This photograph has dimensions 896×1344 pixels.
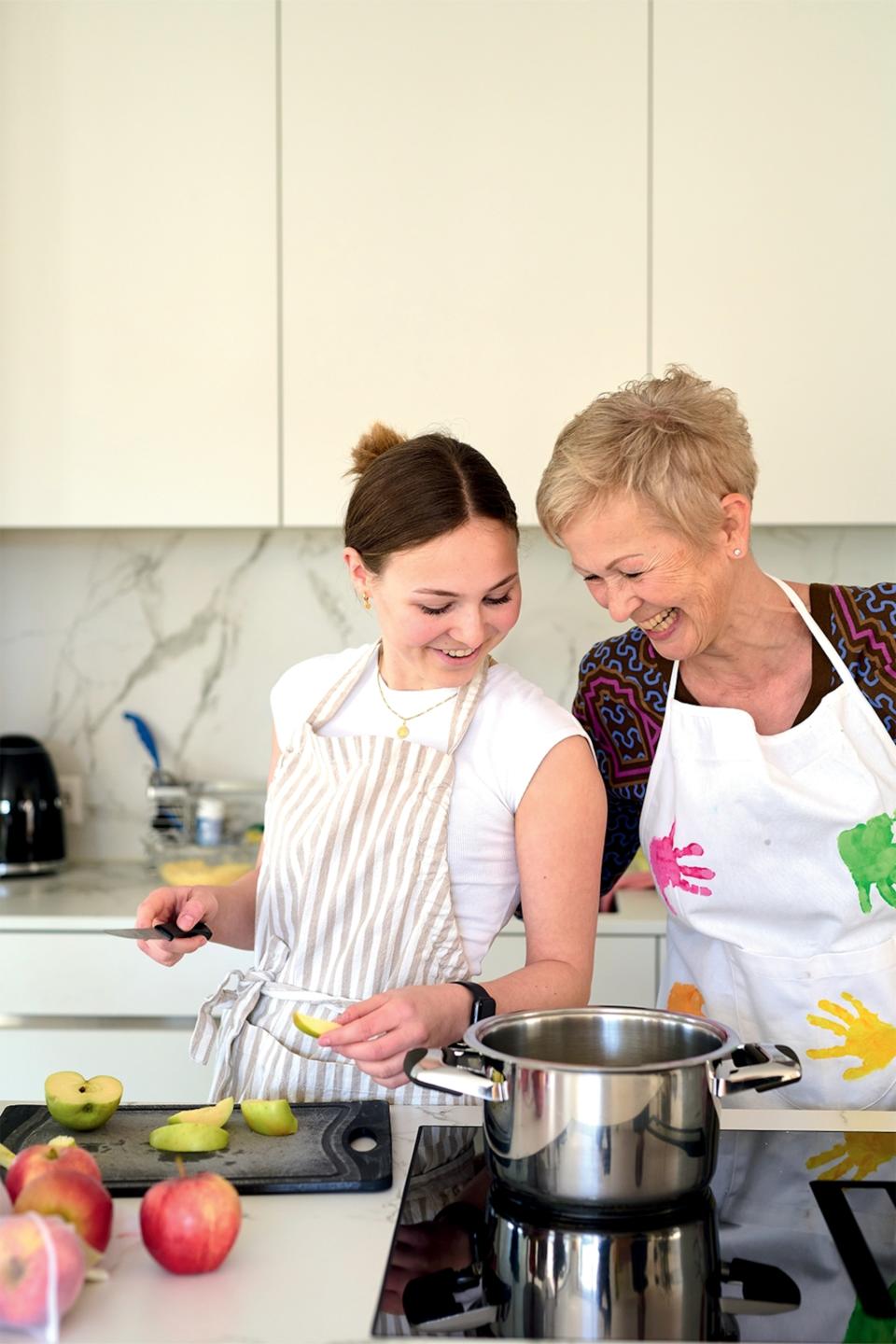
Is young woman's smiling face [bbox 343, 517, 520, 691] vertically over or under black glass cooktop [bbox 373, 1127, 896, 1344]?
over

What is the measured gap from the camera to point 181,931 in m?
1.38

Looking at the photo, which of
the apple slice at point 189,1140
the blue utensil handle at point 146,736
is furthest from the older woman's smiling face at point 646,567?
the blue utensil handle at point 146,736

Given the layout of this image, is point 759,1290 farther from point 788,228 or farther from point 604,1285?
point 788,228

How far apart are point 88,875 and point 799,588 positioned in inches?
67.9

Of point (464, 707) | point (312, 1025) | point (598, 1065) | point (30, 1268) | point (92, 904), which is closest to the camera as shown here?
point (30, 1268)

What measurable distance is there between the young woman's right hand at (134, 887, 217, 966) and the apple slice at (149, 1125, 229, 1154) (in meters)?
0.21

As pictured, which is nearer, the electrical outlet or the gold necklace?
the gold necklace

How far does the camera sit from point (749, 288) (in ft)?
8.24

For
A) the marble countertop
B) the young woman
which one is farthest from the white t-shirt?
the marble countertop

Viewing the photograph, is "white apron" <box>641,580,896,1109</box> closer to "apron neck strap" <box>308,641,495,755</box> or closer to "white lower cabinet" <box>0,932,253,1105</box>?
"apron neck strap" <box>308,641,495,755</box>

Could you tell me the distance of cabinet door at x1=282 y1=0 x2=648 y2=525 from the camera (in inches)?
98.3

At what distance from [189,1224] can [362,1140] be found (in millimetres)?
291

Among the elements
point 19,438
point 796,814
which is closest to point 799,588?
point 796,814

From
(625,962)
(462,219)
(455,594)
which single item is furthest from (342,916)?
(462,219)
